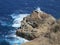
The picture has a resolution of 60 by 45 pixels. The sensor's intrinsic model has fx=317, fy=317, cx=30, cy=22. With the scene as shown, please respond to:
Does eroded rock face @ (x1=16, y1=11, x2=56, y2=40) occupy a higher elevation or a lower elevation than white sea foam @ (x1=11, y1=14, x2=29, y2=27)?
lower

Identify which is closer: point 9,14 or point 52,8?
point 9,14

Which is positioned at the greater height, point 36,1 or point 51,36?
point 36,1

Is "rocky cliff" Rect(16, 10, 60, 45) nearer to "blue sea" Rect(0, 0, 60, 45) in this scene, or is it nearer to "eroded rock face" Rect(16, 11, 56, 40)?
"eroded rock face" Rect(16, 11, 56, 40)

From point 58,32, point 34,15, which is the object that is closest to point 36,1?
point 34,15

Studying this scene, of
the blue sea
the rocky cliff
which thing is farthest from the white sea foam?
the rocky cliff

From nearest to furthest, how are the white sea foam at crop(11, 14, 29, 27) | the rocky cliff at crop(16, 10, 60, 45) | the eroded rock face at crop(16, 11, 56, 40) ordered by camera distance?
the rocky cliff at crop(16, 10, 60, 45) → the eroded rock face at crop(16, 11, 56, 40) → the white sea foam at crop(11, 14, 29, 27)

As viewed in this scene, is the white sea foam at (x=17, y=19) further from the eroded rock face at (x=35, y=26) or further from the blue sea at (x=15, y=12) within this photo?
the eroded rock face at (x=35, y=26)

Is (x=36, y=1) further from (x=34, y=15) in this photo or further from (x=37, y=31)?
(x=37, y=31)

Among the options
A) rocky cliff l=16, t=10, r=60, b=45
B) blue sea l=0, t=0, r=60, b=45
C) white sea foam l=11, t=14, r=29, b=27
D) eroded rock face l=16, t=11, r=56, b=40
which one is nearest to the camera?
rocky cliff l=16, t=10, r=60, b=45
